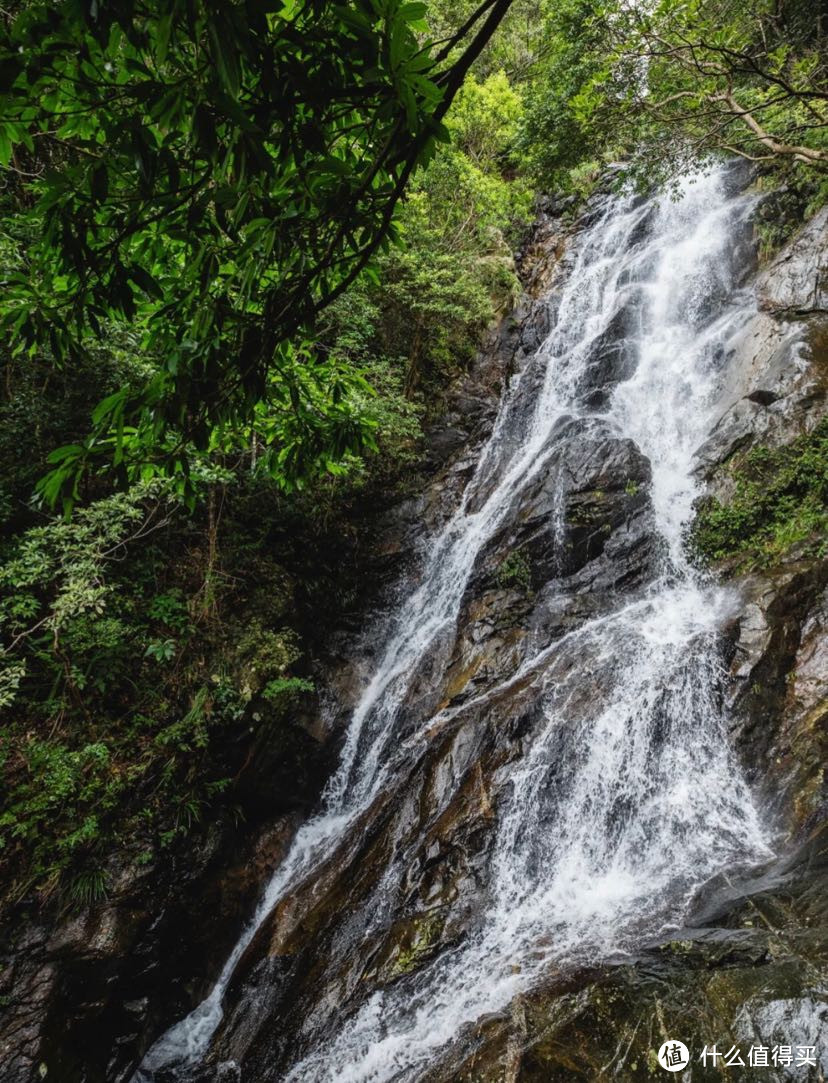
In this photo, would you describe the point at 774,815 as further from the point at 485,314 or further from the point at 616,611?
the point at 485,314

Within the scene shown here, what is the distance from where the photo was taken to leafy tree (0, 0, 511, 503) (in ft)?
4.00

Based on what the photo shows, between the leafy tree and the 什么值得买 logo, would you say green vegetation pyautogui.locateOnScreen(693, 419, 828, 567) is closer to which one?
the 什么值得买 logo

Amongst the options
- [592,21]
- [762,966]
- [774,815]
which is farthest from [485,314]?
[762,966]

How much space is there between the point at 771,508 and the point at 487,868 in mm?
5893

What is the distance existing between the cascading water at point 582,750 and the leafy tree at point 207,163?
4983 mm

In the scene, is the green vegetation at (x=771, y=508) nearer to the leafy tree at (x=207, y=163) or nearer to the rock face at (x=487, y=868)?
the rock face at (x=487, y=868)

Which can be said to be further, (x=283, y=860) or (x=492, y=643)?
(x=492, y=643)

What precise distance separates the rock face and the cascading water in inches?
7.0

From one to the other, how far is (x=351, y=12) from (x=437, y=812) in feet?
21.9

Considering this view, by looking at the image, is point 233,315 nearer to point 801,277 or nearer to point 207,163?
point 207,163

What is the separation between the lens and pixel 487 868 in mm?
5586

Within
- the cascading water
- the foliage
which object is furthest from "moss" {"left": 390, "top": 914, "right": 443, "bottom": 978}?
the foliage

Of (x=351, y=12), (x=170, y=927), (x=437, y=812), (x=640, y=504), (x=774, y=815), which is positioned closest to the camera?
(x=351, y=12)

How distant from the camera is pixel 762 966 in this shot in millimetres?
3254
